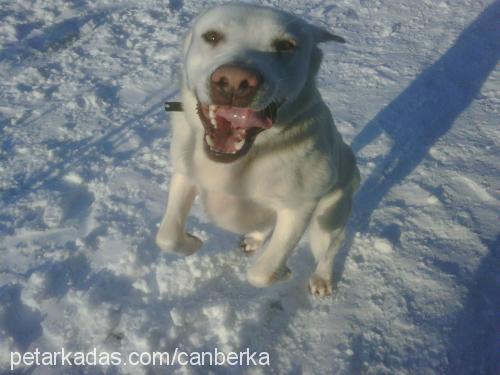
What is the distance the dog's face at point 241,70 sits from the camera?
1754 millimetres

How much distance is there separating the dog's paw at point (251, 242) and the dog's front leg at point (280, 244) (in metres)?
0.79

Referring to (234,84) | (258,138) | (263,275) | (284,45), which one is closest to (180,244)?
(263,275)

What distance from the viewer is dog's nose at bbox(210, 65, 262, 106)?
1.70m

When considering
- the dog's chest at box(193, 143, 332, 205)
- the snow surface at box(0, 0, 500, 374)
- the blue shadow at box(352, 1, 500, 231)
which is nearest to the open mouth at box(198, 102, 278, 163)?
the dog's chest at box(193, 143, 332, 205)

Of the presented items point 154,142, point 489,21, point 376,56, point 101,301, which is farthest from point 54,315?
point 489,21

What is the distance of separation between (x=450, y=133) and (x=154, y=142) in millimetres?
3081

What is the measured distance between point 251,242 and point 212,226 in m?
0.37

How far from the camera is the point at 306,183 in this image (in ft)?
7.43

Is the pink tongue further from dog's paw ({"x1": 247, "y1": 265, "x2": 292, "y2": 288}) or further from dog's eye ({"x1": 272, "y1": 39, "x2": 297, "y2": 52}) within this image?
dog's paw ({"x1": 247, "y1": 265, "x2": 292, "y2": 288})

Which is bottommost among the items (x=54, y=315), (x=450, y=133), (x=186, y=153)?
(x=54, y=315)

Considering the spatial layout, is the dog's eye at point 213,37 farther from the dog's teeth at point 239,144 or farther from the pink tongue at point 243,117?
the dog's teeth at point 239,144

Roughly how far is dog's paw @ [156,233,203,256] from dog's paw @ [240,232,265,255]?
58cm

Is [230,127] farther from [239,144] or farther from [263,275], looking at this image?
[263,275]

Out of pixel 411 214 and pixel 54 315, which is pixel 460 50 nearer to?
pixel 411 214
